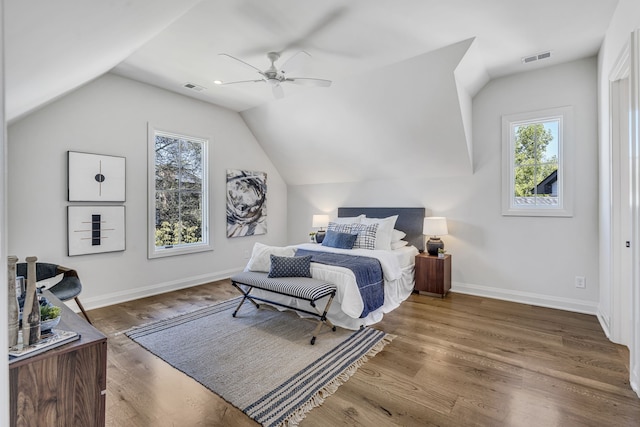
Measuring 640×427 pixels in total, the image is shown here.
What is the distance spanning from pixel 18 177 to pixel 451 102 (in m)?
4.79

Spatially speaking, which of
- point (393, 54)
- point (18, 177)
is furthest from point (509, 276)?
point (18, 177)

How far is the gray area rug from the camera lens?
6.60 feet

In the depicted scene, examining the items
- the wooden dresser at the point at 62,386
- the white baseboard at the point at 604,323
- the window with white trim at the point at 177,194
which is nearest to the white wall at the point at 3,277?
the wooden dresser at the point at 62,386

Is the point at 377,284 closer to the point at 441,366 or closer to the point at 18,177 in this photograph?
the point at 441,366

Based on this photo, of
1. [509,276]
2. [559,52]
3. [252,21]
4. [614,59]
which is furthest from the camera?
[509,276]

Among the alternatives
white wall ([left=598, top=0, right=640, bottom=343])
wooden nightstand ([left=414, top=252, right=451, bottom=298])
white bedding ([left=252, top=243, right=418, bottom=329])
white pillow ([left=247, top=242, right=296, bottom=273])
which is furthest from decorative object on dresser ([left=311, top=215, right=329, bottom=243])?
white wall ([left=598, top=0, right=640, bottom=343])

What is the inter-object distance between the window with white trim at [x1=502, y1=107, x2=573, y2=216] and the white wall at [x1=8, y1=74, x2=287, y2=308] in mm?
4060

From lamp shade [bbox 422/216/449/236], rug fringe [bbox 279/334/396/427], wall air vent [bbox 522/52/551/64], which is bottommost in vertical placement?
rug fringe [bbox 279/334/396/427]

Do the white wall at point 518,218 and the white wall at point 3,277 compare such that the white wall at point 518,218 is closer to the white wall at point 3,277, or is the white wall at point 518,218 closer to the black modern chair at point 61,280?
the black modern chair at point 61,280

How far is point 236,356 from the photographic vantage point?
2.55 m

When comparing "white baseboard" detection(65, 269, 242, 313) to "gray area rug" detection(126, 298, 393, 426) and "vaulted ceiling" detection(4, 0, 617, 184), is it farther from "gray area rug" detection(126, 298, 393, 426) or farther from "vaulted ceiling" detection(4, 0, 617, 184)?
"vaulted ceiling" detection(4, 0, 617, 184)

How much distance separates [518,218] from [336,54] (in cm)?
302

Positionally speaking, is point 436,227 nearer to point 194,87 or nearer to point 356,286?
point 356,286

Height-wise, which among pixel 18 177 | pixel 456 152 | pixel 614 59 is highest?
pixel 614 59
